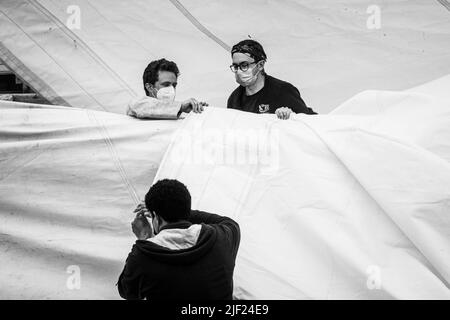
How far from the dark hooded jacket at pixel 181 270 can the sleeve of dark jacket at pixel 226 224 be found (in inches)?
2.1

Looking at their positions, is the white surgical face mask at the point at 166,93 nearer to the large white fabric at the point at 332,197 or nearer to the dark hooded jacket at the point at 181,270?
the large white fabric at the point at 332,197

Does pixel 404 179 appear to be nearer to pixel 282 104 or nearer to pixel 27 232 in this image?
pixel 282 104

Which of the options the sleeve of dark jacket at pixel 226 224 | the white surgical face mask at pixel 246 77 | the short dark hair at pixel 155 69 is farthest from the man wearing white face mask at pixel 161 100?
the sleeve of dark jacket at pixel 226 224

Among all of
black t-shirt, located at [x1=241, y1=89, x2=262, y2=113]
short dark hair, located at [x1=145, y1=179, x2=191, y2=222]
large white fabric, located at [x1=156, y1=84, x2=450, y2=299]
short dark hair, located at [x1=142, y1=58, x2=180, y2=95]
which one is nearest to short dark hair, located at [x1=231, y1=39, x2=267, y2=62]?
black t-shirt, located at [x1=241, y1=89, x2=262, y2=113]

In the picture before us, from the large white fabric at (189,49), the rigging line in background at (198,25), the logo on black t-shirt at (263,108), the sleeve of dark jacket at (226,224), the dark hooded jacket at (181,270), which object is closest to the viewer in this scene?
the dark hooded jacket at (181,270)

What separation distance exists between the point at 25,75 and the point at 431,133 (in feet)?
5.99

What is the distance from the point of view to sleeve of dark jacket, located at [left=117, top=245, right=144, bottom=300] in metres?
2.23

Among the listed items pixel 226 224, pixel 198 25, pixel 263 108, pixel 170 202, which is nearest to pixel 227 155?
pixel 263 108

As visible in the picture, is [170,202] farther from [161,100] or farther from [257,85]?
[257,85]

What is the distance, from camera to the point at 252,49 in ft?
11.3

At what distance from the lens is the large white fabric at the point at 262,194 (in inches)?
105

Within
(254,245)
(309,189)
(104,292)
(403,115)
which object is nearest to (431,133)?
(403,115)

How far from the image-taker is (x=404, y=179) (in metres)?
2.76

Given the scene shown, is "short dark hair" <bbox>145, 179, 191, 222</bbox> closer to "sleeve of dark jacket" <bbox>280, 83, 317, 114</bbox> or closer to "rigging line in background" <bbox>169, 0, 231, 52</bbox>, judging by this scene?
"sleeve of dark jacket" <bbox>280, 83, 317, 114</bbox>
